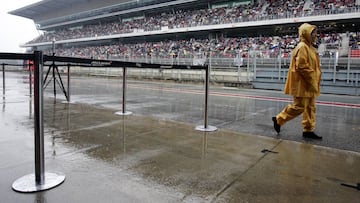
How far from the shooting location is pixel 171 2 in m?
40.2

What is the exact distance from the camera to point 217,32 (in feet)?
117

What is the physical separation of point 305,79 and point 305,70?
179 mm

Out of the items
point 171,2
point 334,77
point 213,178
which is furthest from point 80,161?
point 171,2

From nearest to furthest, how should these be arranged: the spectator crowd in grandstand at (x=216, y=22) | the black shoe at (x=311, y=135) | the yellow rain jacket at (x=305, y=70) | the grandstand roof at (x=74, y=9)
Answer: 1. the yellow rain jacket at (x=305, y=70)
2. the black shoe at (x=311, y=135)
3. the spectator crowd in grandstand at (x=216, y=22)
4. the grandstand roof at (x=74, y=9)

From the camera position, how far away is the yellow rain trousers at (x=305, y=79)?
430 centimetres

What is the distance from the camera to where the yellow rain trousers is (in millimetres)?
4305

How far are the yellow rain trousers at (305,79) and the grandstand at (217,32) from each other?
11.1m

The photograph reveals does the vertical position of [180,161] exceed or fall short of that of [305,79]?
it falls short

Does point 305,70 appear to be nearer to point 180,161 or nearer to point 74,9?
point 180,161

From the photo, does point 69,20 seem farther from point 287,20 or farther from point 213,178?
point 213,178

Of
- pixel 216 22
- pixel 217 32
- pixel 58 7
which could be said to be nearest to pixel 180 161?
pixel 216 22

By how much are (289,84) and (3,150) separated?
4406 millimetres

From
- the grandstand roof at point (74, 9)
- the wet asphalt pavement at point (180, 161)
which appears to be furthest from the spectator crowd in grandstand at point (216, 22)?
the wet asphalt pavement at point (180, 161)

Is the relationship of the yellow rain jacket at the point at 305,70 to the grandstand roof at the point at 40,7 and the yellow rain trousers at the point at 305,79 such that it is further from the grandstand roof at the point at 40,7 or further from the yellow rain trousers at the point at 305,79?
the grandstand roof at the point at 40,7
